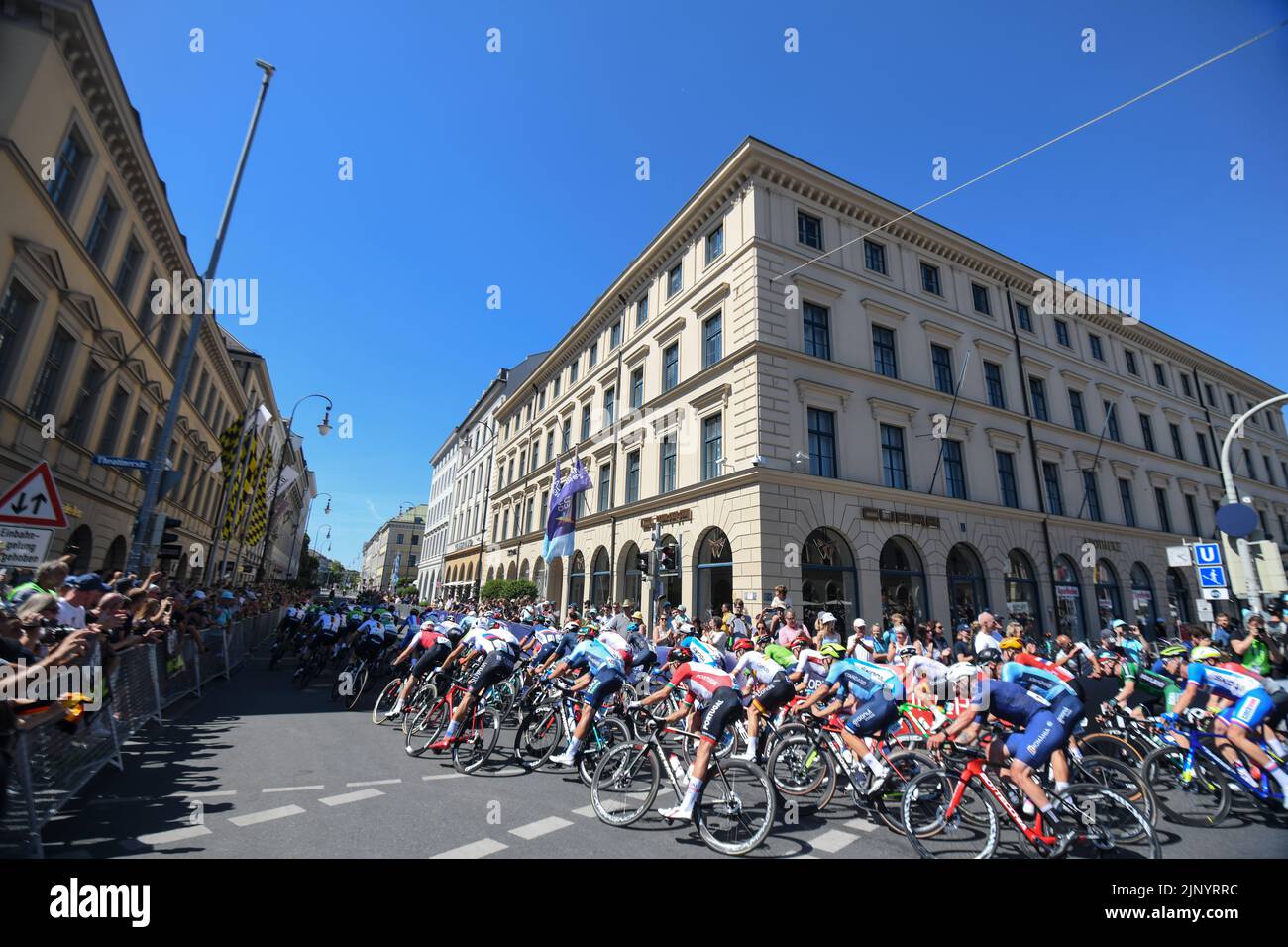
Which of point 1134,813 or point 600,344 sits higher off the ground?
point 600,344

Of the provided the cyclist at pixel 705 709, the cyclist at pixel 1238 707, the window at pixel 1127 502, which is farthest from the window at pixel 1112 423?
the cyclist at pixel 705 709

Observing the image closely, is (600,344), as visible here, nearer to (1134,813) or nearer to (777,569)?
(777,569)

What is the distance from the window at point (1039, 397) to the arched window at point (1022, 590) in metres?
7.33

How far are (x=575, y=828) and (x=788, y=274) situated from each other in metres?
18.4

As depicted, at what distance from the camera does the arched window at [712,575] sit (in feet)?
60.0

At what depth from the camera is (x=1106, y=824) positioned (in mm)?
4453

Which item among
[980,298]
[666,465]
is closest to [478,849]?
[666,465]

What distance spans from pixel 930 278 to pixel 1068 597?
584 inches

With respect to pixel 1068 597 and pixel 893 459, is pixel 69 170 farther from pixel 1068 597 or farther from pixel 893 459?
pixel 1068 597

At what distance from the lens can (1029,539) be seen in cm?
2208

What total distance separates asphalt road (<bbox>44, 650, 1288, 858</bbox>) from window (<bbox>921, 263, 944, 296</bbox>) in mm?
21880

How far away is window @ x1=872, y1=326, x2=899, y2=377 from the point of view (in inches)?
820

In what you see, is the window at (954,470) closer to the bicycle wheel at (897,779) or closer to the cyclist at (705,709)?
the bicycle wheel at (897,779)
